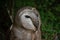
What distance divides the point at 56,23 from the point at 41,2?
590 mm

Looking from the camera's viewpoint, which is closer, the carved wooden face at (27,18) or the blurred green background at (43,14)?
the carved wooden face at (27,18)

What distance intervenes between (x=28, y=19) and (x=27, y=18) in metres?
0.02

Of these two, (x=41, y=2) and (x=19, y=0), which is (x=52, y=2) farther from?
(x=19, y=0)

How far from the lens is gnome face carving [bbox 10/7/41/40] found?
2.94m

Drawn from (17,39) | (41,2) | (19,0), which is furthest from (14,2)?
(17,39)

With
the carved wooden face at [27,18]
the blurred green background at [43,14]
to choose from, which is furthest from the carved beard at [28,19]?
the blurred green background at [43,14]

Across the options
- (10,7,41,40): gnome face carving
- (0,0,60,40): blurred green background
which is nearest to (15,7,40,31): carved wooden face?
(10,7,41,40): gnome face carving

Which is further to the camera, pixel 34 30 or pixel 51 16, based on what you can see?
pixel 51 16

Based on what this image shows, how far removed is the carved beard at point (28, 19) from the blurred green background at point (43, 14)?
57.3 inches

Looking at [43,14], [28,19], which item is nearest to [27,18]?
[28,19]

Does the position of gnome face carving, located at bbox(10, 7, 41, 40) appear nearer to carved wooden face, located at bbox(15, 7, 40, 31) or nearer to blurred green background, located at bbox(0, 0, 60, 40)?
carved wooden face, located at bbox(15, 7, 40, 31)

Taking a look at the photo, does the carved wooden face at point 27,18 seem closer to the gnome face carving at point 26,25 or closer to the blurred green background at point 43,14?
the gnome face carving at point 26,25

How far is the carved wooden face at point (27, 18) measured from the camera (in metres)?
2.93

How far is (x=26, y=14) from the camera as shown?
2.93 m
